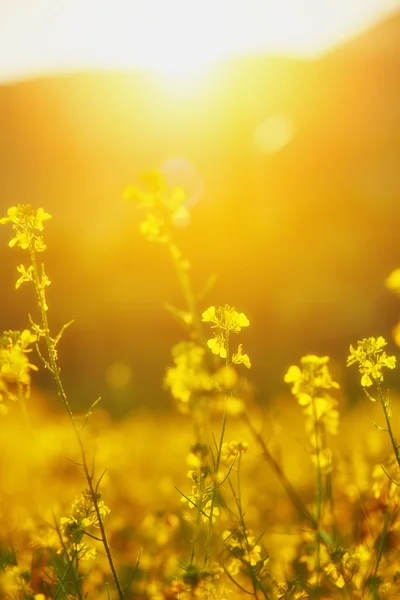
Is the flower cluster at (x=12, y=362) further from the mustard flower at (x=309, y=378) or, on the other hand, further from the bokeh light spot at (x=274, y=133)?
the bokeh light spot at (x=274, y=133)

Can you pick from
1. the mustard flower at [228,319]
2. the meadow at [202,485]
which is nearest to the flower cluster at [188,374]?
the meadow at [202,485]

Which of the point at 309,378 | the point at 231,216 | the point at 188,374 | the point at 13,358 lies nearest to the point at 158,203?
the point at 188,374

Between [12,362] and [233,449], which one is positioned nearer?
[12,362]

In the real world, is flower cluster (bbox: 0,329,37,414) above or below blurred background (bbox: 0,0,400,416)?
below

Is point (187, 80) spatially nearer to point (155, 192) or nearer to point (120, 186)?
point (120, 186)

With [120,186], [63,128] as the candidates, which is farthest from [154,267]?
[63,128]

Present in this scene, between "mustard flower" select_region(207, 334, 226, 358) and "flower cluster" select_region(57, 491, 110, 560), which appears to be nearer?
"mustard flower" select_region(207, 334, 226, 358)

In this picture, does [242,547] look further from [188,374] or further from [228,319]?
[228,319]

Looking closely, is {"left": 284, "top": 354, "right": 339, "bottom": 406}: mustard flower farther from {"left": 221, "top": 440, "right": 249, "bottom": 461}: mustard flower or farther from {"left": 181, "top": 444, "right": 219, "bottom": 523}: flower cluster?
{"left": 181, "top": 444, "right": 219, "bottom": 523}: flower cluster

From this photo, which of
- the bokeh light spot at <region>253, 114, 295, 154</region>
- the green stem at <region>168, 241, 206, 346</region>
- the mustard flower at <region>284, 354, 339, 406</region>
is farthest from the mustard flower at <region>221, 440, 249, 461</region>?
the bokeh light spot at <region>253, 114, 295, 154</region>
